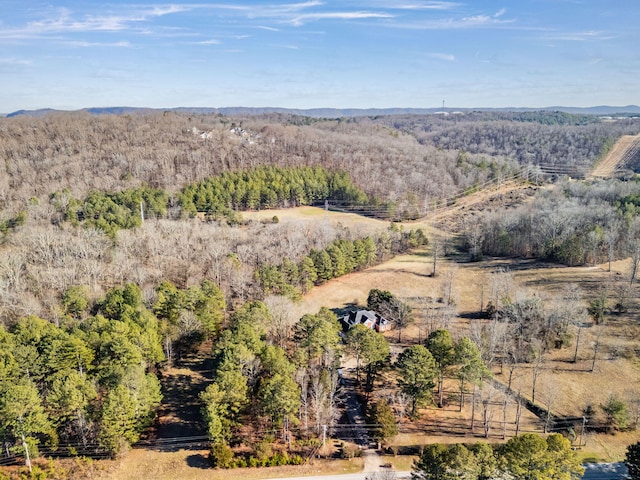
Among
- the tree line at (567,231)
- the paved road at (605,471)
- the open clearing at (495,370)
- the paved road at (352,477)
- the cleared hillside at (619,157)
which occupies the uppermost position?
A: the cleared hillside at (619,157)

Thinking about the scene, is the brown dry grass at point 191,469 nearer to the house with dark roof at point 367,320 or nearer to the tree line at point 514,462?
the tree line at point 514,462

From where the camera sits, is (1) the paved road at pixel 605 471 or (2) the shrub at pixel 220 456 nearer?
(1) the paved road at pixel 605 471

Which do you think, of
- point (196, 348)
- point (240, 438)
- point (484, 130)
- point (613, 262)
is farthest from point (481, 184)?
point (240, 438)

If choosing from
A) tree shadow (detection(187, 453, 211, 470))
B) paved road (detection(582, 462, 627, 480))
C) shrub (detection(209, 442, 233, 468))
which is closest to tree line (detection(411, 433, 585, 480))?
paved road (detection(582, 462, 627, 480))

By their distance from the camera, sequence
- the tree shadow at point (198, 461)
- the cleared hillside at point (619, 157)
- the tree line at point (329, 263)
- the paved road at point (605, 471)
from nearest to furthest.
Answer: the paved road at point (605, 471) → the tree shadow at point (198, 461) → the tree line at point (329, 263) → the cleared hillside at point (619, 157)

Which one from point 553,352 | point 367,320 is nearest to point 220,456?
point 367,320

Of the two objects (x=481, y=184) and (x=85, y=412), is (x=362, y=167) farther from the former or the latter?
(x=85, y=412)

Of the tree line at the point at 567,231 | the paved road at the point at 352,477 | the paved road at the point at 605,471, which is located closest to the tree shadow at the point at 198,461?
the paved road at the point at 352,477
